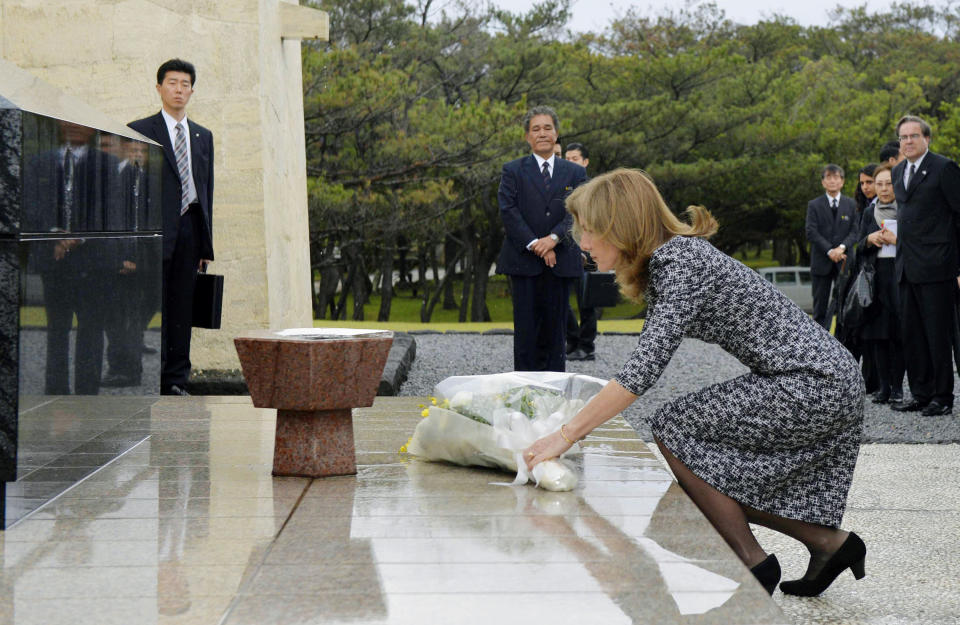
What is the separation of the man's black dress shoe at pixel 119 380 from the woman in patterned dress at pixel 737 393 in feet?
5.36

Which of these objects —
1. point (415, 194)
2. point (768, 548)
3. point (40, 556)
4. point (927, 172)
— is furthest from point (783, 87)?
point (40, 556)

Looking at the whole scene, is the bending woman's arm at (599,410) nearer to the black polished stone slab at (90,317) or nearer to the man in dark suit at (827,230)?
the black polished stone slab at (90,317)

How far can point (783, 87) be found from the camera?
28266mm

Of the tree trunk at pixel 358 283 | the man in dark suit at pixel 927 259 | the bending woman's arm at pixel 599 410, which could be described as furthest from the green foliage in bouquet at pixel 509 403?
the tree trunk at pixel 358 283

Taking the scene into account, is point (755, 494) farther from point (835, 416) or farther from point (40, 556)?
point (40, 556)

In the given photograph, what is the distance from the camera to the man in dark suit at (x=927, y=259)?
7383 mm

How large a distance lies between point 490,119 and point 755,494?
57.0 feet

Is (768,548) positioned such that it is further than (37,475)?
Yes

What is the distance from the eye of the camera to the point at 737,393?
3.31 m

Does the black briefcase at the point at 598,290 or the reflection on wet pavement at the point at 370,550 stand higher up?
the black briefcase at the point at 598,290

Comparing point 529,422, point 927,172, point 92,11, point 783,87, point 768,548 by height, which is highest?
point 783,87

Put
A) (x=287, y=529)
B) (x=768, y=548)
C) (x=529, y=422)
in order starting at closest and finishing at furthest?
(x=287, y=529), (x=529, y=422), (x=768, y=548)

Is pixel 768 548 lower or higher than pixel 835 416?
lower

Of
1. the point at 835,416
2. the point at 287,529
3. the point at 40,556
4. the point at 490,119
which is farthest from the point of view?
the point at 490,119
